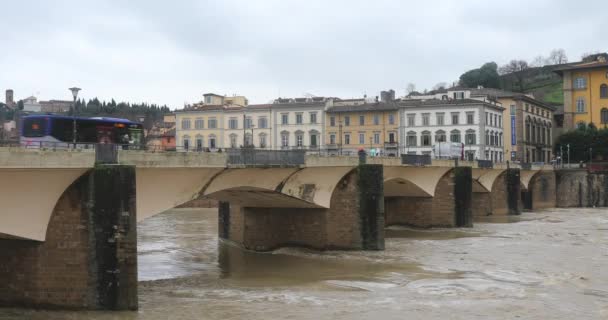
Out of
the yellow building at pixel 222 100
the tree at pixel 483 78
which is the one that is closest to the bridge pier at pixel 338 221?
the yellow building at pixel 222 100

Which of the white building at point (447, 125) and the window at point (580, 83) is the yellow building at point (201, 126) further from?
the window at point (580, 83)

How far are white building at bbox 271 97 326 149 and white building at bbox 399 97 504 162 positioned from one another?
9.05m

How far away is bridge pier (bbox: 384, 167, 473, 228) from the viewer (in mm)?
40656

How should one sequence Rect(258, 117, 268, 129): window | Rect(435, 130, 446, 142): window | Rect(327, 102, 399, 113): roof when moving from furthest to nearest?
Rect(258, 117, 268, 129): window
Rect(327, 102, 399, 113): roof
Rect(435, 130, 446, 142): window

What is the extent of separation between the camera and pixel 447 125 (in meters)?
69.4

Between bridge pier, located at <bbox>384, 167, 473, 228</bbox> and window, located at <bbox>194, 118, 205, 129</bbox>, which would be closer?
bridge pier, located at <bbox>384, 167, 473, 228</bbox>

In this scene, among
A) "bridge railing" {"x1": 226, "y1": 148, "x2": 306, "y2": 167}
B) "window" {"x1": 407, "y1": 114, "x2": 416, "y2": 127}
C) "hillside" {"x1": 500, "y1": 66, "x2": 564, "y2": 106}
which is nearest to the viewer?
"bridge railing" {"x1": 226, "y1": 148, "x2": 306, "y2": 167}

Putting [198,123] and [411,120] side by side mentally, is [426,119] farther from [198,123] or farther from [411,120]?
[198,123]

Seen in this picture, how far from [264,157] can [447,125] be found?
49.7m

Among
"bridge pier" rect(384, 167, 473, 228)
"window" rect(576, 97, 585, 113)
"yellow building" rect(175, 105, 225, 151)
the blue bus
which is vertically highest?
"window" rect(576, 97, 585, 113)

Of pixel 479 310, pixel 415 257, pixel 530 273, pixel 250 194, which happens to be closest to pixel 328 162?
pixel 250 194

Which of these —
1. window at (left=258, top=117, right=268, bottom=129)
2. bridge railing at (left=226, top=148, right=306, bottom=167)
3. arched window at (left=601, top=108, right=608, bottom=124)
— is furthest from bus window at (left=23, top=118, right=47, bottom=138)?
arched window at (left=601, top=108, right=608, bottom=124)

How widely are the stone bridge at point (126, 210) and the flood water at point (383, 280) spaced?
2.23ft

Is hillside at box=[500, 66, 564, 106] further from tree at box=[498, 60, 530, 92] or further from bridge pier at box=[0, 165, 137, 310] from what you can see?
bridge pier at box=[0, 165, 137, 310]
